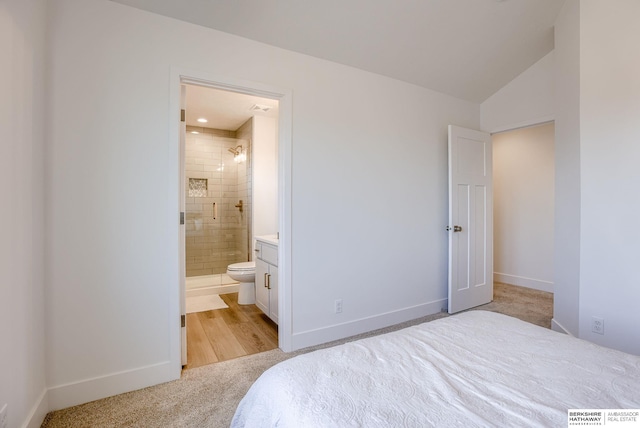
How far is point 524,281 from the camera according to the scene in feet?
14.8

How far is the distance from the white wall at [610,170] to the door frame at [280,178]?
2276 millimetres

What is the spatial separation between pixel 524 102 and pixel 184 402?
418cm

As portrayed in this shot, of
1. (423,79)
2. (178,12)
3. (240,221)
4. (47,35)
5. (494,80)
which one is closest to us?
(47,35)

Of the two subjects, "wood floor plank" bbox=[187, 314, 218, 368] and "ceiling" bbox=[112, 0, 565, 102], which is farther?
"wood floor plank" bbox=[187, 314, 218, 368]

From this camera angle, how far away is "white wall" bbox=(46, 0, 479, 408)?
1.80m

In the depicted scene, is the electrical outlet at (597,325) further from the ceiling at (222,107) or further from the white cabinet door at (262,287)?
the ceiling at (222,107)

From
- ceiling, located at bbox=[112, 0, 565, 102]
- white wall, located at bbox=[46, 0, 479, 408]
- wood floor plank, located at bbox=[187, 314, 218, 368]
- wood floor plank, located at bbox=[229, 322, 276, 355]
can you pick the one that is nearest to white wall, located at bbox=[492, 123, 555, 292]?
ceiling, located at bbox=[112, 0, 565, 102]

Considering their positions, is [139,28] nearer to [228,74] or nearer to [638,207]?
[228,74]

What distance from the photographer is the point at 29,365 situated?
154cm

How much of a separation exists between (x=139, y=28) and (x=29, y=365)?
2048 millimetres

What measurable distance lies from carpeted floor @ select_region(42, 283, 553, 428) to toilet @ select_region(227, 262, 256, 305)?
4.48ft

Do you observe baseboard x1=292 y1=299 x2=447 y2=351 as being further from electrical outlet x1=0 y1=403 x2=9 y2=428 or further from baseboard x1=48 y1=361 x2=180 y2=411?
electrical outlet x1=0 y1=403 x2=9 y2=428

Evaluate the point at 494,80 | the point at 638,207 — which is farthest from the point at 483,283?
the point at 494,80

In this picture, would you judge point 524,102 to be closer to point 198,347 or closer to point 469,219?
point 469,219
